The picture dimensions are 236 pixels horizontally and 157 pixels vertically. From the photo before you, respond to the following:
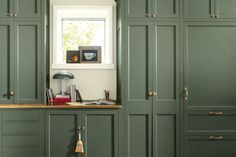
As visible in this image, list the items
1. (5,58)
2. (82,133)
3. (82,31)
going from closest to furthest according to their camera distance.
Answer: (82,133) < (5,58) < (82,31)

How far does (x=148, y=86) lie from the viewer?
3.30 metres

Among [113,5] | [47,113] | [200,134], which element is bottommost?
[200,134]

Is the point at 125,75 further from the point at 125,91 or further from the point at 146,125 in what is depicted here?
the point at 146,125

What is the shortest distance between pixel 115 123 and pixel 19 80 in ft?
4.16

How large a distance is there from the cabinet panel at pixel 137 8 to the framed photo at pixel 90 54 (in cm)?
80

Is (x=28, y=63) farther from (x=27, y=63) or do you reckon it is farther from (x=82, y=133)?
(x=82, y=133)

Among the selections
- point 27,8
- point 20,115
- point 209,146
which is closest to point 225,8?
point 209,146

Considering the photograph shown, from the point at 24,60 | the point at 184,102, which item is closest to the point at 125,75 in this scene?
the point at 184,102

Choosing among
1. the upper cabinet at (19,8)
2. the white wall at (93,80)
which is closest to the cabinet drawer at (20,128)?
the white wall at (93,80)

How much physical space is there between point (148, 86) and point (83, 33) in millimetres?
1333

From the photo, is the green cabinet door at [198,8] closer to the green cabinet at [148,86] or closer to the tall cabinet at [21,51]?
the green cabinet at [148,86]

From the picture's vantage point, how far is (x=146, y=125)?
3.32m

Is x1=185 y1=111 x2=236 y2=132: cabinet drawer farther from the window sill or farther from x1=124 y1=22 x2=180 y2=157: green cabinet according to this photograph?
the window sill

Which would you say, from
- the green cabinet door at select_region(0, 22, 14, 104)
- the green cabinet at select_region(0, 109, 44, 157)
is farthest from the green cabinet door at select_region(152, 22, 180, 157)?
the green cabinet door at select_region(0, 22, 14, 104)
